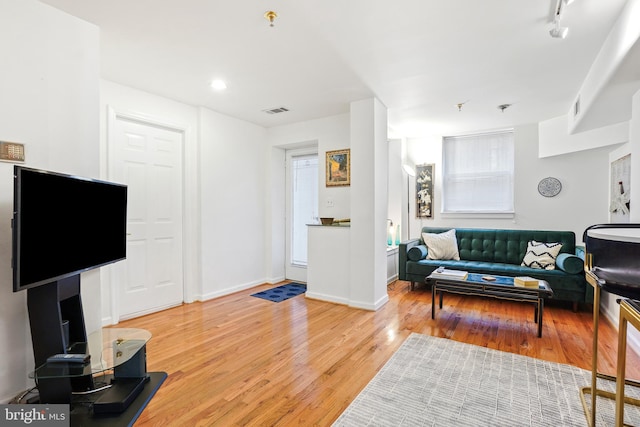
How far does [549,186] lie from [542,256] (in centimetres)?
124

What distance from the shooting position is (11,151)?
182 centimetres

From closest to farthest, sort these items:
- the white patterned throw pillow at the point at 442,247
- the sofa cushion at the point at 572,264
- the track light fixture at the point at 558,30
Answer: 1. the track light fixture at the point at 558,30
2. the sofa cushion at the point at 572,264
3. the white patterned throw pillow at the point at 442,247

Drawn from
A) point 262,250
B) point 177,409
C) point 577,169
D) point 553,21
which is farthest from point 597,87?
point 262,250

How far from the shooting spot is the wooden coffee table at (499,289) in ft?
9.55

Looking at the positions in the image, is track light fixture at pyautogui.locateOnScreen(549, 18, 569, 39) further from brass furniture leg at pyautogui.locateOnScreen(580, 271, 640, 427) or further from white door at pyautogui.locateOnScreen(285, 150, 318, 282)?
white door at pyautogui.locateOnScreen(285, 150, 318, 282)

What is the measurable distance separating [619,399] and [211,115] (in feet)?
14.7

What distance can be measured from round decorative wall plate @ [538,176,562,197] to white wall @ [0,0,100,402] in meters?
5.63

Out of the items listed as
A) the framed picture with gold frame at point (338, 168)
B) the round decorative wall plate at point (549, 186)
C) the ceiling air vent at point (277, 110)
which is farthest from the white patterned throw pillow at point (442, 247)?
the ceiling air vent at point (277, 110)

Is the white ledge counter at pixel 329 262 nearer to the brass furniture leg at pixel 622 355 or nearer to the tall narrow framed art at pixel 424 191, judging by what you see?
the tall narrow framed art at pixel 424 191

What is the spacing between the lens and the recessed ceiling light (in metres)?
3.24

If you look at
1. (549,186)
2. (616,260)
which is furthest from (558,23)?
(549,186)

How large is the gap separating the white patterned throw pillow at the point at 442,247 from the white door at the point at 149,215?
3610 mm

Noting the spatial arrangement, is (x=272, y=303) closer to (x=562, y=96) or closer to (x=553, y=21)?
(x=553, y=21)

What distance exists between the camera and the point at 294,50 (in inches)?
103
